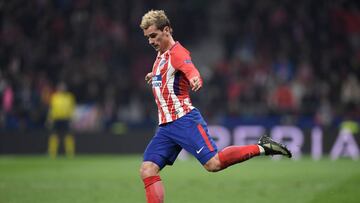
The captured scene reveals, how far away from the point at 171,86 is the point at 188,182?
16.6 ft

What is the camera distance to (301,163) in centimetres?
1605

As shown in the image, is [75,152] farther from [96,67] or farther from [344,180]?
[344,180]

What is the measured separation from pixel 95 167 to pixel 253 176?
4.09m

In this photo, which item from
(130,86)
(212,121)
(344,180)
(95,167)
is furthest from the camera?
(130,86)

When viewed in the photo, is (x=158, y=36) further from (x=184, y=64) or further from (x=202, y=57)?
(x=202, y=57)

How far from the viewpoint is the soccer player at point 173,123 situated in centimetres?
700

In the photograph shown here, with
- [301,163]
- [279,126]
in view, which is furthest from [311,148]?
[301,163]

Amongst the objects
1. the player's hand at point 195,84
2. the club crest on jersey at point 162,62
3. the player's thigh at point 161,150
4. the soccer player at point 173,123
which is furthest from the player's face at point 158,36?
the player's thigh at point 161,150

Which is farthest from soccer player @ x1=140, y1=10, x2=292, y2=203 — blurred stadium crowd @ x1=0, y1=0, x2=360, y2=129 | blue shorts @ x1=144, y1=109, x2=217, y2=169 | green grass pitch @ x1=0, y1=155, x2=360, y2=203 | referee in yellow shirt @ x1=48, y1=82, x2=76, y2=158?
referee in yellow shirt @ x1=48, y1=82, x2=76, y2=158

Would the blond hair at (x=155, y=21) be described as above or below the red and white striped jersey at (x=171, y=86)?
above

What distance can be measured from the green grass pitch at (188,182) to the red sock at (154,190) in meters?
2.11

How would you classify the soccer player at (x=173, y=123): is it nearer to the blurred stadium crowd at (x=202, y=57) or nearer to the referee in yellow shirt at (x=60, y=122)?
the blurred stadium crowd at (x=202, y=57)

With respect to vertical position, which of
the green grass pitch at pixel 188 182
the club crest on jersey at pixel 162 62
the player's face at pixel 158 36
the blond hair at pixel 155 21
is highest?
the blond hair at pixel 155 21

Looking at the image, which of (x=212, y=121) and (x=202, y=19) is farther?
(x=202, y=19)
